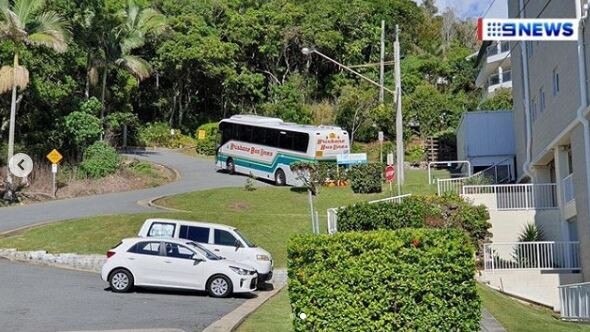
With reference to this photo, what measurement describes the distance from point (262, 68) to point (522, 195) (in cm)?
4527

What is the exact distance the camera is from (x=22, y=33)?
36.8 meters

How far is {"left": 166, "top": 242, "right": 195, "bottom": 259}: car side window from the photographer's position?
61.2ft

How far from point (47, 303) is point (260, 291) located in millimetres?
5986

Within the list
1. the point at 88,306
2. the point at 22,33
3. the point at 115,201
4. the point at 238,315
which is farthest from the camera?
the point at 22,33

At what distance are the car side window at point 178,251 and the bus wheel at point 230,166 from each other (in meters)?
27.5

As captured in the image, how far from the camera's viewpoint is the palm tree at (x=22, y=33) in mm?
36625

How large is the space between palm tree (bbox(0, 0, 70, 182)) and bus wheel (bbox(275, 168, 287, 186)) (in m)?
12.7

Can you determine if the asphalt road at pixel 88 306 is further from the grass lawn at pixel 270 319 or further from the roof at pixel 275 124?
the roof at pixel 275 124

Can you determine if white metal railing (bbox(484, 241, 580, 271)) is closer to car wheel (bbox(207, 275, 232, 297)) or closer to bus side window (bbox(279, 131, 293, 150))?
car wheel (bbox(207, 275, 232, 297))

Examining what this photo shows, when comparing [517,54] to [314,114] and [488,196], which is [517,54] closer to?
[488,196]

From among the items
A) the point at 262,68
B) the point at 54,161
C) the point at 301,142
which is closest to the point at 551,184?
the point at 301,142

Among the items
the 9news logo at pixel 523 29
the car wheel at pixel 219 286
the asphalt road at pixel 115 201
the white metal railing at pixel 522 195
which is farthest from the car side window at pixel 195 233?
the 9news logo at pixel 523 29

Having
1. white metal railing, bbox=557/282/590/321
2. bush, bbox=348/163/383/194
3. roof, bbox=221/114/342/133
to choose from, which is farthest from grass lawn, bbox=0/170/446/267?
white metal railing, bbox=557/282/590/321

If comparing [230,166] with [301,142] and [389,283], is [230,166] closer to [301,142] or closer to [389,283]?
[301,142]
